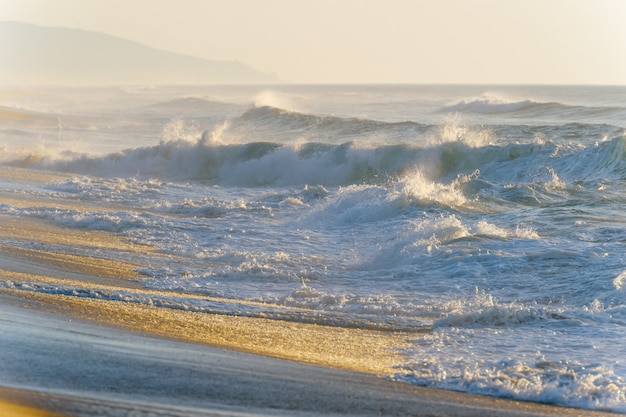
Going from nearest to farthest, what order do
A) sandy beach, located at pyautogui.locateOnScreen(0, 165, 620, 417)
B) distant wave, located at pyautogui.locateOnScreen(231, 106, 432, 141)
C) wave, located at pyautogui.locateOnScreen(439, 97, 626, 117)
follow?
sandy beach, located at pyautogui.locateOnScreen(0, 165, 620, 417)
distant wave, located at pyautogui.locateOnScreen(231, 106, 432, 141)
wave, located at pyautogui.locateOnScreen(439, 97, 626, 117)

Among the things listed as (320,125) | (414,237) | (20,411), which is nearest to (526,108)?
(320,125)

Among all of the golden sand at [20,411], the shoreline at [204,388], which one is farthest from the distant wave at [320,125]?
the golden sand at [20,411]

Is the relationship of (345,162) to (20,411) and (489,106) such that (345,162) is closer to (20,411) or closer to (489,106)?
(20,411)

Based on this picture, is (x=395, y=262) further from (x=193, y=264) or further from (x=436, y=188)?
(x=436, y=188)

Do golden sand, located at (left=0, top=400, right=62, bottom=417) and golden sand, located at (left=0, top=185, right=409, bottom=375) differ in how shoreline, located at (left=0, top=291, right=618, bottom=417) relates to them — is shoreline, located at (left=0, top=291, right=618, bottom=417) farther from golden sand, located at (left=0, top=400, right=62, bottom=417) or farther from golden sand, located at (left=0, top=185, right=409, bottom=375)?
golden sand, located at (left=0, top=185, right=409, bottom=375)

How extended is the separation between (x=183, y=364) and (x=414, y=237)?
21.9 ft

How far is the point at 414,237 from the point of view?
38.9ft

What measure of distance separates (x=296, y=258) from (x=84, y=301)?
4.25m

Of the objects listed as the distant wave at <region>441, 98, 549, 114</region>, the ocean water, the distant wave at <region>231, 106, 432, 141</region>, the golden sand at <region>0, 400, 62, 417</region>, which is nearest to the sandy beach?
the golden sand at <region>0, 400, 62, 417</region>

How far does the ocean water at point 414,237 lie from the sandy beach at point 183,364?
309 mm

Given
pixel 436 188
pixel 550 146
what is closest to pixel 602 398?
pixel 436 188

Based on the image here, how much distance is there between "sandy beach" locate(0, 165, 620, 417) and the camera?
4.77m

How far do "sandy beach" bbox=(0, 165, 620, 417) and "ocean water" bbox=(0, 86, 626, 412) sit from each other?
31 centimetres

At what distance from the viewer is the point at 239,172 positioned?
24.6 meters
